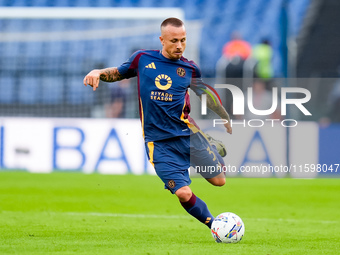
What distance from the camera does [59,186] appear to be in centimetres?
1186

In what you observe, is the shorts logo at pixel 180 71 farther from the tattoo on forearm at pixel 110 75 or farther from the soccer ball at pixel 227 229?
the soccer ball at pixel 227 229

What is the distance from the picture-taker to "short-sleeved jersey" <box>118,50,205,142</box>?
6.37 meters

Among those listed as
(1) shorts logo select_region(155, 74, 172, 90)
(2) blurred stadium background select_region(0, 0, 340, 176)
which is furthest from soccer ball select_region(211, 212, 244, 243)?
(2) blurred stadium background select_region(0, 0, 340, 176)

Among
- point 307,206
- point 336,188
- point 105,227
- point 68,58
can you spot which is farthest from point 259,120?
point 105,227

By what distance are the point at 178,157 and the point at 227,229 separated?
0.84 meters

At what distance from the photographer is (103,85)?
1510cm

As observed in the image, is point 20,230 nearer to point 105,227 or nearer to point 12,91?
point 105,227

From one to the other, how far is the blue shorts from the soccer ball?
467 mm

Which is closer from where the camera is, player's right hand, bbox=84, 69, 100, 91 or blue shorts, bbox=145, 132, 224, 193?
player's right hand, bbox=84, 69, 100, 91

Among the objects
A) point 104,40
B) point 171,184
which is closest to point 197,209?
point 171,184

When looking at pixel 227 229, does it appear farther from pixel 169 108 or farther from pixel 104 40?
pixel 104 40

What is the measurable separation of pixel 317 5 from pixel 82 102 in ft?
24.3

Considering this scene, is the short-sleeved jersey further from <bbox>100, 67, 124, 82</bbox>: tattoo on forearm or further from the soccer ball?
the soccer ball

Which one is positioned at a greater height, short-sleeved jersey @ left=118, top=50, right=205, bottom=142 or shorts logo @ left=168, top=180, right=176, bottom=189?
short-sleeved jersey @ left=118, top=50, right=205, bottom=142
